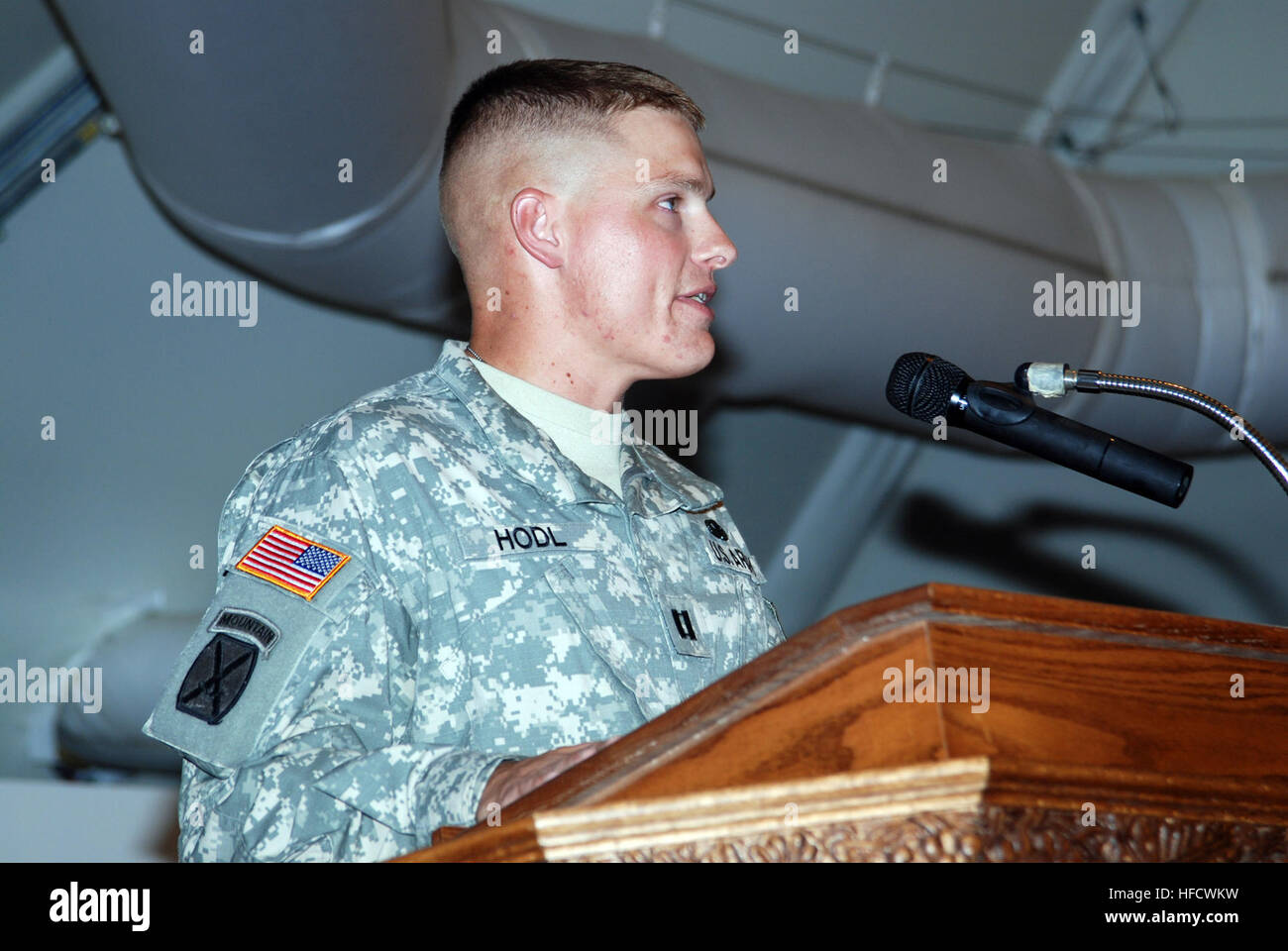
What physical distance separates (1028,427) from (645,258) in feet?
1.60

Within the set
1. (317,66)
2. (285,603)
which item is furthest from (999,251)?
(285,603)

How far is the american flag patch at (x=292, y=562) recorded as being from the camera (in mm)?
999

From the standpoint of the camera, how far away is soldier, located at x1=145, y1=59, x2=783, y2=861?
0.94 metres

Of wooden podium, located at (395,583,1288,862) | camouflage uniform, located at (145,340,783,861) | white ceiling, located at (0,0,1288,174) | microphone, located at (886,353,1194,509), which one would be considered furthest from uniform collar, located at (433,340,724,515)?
white ceiling, located at (0,0,1288,174)

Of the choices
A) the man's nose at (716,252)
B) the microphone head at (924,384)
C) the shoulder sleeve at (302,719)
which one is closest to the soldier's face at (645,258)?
the man's nose at (716,252)

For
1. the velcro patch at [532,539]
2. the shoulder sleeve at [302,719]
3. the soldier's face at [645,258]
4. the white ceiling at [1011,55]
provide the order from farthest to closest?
the white ceiling at [1011,55] < the soldier's face at [645,258] < the velcro patch at [532,539] < the shoulder sleeve at [302,719]

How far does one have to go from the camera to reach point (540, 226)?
142 centimetres

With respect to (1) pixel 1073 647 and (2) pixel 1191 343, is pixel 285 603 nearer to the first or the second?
(1) pixel 1073 647

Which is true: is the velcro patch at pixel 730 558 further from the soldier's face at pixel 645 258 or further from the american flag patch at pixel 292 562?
the american flag patch at pixel 292 562

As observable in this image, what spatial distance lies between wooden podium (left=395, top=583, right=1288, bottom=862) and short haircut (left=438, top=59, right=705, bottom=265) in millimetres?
866

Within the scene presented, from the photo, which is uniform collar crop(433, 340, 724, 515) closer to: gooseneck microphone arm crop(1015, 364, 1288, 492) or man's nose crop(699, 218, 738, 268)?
man's nose crop(699, 218, 738, 268)

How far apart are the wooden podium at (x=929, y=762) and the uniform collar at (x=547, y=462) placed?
547mm

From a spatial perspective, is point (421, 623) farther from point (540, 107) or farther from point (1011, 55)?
point (1011, 55)
